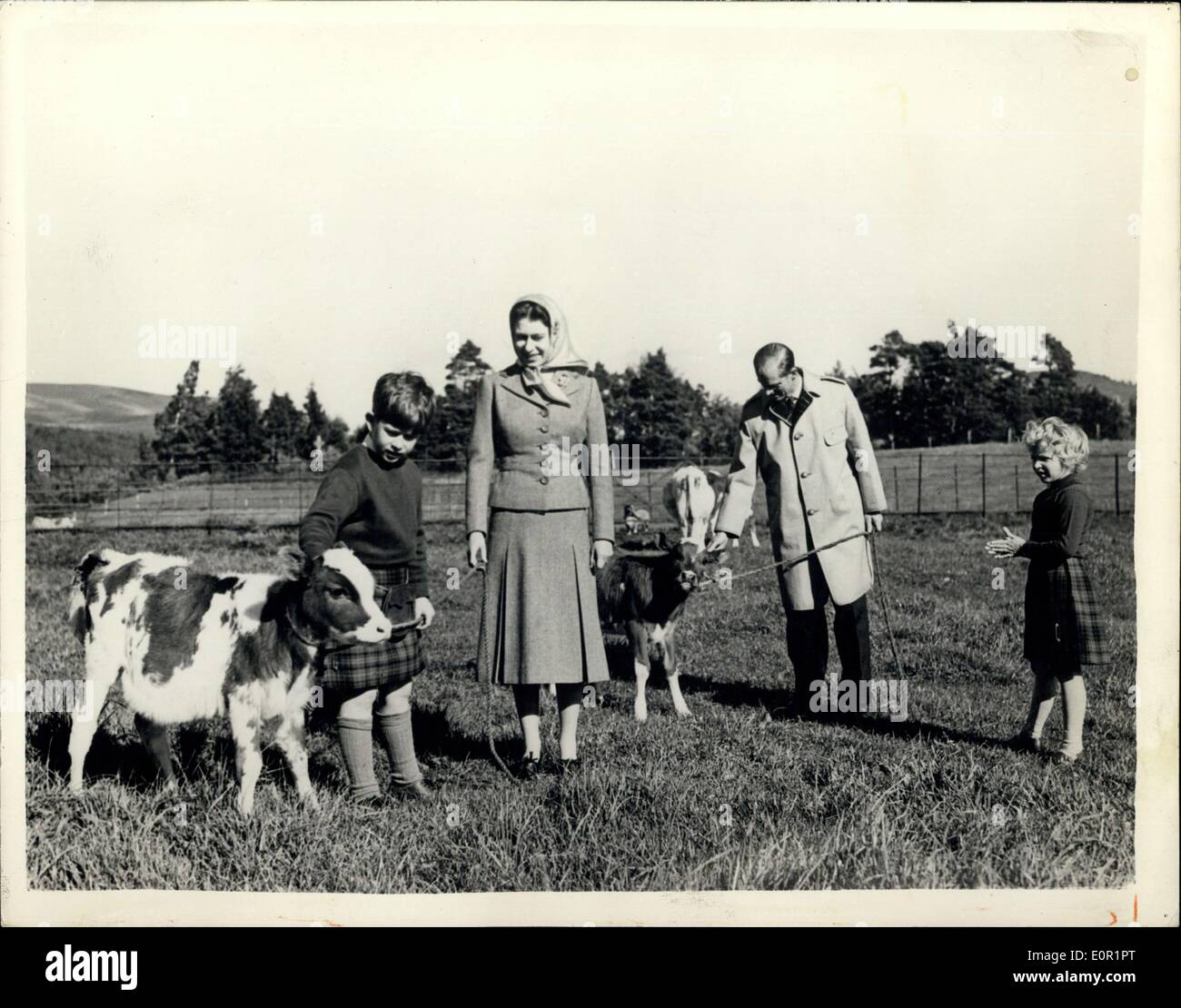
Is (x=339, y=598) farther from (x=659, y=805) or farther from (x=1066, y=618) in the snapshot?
(x=1066, y=618)

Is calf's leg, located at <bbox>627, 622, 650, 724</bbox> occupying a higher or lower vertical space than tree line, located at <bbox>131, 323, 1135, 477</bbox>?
lower

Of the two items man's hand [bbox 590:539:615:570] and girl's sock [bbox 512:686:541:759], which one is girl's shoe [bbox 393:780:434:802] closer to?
girl's sock [bbox 512:686:541:759]

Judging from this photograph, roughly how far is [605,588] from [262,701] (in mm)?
2436

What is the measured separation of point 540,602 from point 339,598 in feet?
2.98

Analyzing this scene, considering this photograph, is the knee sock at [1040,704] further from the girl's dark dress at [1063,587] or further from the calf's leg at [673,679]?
the calf's leg at [673,679]

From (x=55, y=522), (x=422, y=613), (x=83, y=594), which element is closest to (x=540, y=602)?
(x=422, y=613)

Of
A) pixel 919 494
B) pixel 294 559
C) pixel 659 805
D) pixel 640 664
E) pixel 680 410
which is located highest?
pixel 680 410

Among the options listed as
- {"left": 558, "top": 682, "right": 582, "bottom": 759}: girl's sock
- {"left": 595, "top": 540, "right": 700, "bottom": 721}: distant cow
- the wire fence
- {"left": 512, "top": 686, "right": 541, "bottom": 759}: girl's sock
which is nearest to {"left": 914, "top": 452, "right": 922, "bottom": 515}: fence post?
the wire fence

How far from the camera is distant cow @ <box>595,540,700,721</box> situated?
510 cm

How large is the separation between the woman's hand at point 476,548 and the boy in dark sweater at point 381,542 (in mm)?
214

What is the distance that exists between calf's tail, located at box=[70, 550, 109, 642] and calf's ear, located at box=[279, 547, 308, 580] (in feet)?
3.01

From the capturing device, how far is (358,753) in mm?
3941

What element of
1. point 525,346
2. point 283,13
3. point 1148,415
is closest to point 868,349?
point 1148,415

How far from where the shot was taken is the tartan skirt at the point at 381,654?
3836 mm
